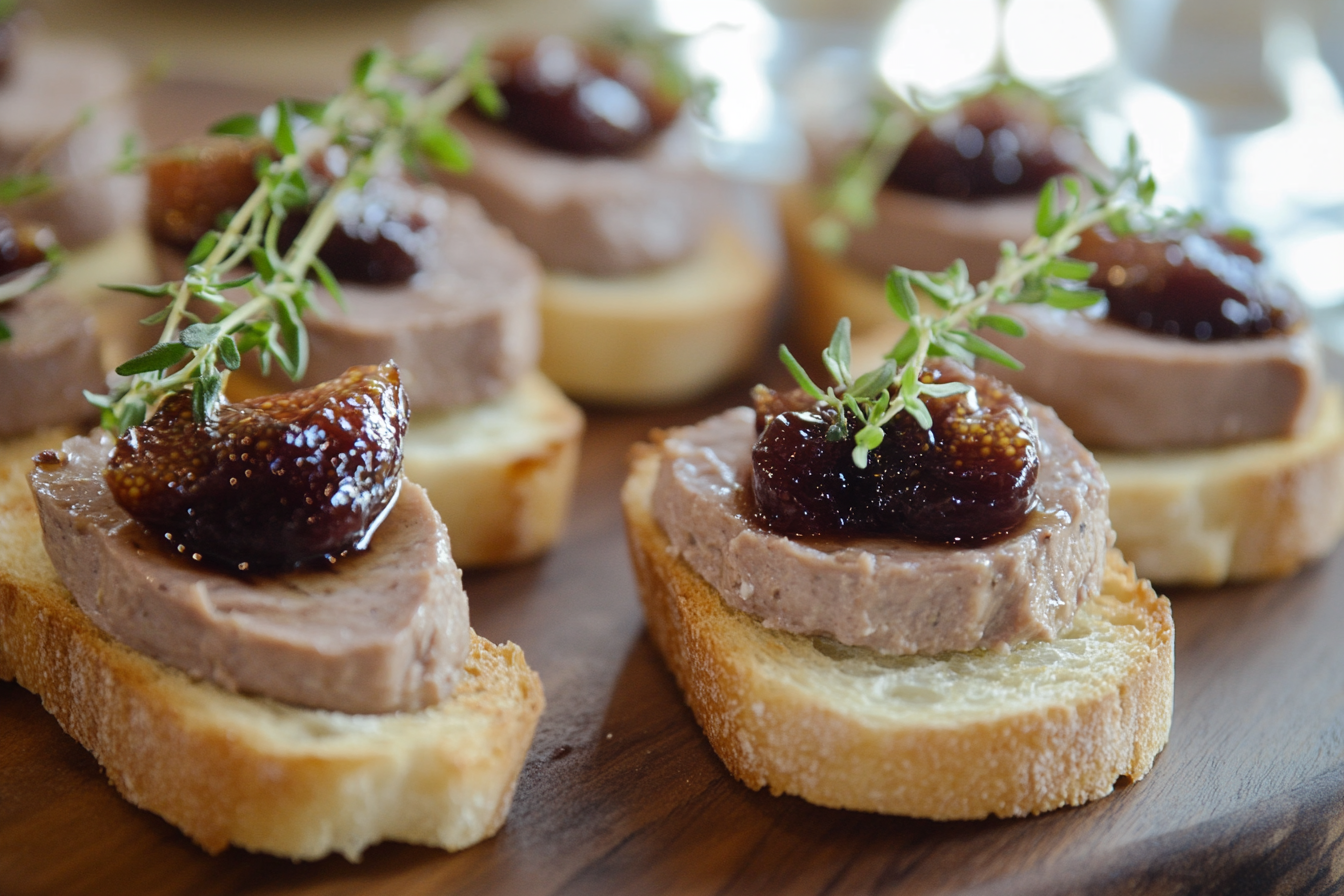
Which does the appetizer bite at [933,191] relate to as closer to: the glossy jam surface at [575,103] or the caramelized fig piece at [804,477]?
the glossy jam surface at [575,103]

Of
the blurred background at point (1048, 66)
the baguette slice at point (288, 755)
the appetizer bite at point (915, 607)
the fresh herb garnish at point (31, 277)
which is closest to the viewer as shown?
the baguette slice at point (288, 755)

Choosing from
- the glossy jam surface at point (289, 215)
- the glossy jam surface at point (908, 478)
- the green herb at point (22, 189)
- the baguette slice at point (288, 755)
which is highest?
the glossy jam surface at point (908, 478)

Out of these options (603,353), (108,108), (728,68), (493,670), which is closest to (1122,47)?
(728,68)

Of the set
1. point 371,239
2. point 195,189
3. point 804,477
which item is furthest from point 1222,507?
point 195,189

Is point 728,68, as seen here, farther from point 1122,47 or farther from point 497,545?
point 497,545

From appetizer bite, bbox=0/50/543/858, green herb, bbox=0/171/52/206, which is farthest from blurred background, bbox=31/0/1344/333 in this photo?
appetizer bite, bbox=0/50/543/858

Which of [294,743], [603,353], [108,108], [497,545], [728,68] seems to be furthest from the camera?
[728,68]

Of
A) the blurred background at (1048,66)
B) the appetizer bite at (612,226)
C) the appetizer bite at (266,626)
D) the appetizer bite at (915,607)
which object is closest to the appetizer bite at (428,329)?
the appetizer bite at (612,226)
